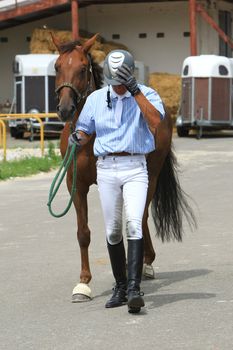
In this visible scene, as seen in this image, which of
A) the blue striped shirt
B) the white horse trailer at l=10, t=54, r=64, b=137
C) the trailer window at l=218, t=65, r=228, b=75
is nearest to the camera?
the blue striped shirt

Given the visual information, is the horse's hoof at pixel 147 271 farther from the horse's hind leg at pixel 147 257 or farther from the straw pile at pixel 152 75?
the straw pile at pixel 152 75

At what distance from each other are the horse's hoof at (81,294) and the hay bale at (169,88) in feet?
81.1

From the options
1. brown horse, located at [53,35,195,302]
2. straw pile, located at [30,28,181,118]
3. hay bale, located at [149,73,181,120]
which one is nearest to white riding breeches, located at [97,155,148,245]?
brown horse, located at [53,35,195,302]

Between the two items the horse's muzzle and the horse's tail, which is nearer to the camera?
the horse's muzzle

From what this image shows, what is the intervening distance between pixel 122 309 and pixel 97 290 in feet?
2.47

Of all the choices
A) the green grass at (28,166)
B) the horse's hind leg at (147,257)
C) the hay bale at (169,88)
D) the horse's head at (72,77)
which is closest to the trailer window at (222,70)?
the hay bale at (169,88)

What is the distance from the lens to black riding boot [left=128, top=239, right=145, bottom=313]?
5.35 m

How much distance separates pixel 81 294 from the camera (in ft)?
19.7

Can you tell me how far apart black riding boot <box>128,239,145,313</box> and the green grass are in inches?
399

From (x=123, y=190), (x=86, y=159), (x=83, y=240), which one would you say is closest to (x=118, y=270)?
(x=83, y=240)

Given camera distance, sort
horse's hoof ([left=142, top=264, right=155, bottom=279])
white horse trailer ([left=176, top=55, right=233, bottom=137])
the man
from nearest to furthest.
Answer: the man, horse's hoof ([left=142, top=264, right=155, bottom=279]), white horse trailer ([left=176, top=55, right=233, bottom=137])

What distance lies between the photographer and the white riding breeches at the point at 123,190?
17.9 ft

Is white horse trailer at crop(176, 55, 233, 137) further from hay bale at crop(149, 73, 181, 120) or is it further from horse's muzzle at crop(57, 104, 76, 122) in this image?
horse's muzzle at crop(57, 104, 76, 122)

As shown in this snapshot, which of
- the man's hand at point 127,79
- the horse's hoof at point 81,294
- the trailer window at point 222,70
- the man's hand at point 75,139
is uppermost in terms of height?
the trailer window at point 222,70
